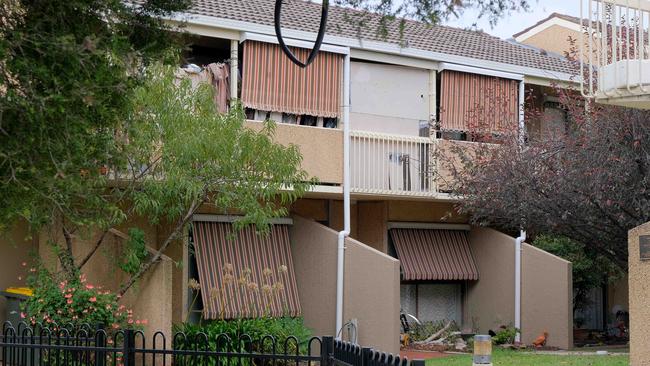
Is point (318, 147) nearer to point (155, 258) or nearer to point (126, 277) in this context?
point (126, 277)

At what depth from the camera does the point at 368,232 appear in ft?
76.3

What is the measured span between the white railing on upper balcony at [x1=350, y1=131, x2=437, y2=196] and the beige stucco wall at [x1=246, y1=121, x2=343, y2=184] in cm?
35

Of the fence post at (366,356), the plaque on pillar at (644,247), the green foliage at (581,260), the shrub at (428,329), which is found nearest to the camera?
the fence post at (366,356)

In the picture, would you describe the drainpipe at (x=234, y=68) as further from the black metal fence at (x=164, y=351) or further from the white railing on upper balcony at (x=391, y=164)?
the black metal fence at (x=164, y=351)

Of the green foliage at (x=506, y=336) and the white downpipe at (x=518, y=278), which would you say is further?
the white downpipe at (x=518, y=278)

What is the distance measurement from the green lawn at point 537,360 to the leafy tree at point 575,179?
1766mm

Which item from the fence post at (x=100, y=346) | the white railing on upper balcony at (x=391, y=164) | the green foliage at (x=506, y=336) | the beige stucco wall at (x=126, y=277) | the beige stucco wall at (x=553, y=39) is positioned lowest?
the green foliage at (x=506, y=336)

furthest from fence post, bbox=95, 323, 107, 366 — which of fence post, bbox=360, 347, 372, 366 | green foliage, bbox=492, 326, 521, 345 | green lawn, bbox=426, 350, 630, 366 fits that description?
green foliage, bbox=492, 326, 521, 345

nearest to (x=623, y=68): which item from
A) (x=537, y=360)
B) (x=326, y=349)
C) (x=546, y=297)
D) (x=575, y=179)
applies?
(x=326, y=349)

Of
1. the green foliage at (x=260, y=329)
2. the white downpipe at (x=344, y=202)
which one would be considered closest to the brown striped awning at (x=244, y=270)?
the green foliage at (x=260, y=329)

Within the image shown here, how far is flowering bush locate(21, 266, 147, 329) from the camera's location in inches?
608

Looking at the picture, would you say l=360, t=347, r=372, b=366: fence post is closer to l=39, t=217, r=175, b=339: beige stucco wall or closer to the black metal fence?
the black metal fence

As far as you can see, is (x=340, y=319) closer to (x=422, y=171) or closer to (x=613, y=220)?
(x=422, y=171)

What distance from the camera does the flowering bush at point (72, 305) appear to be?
15443 millimetres
